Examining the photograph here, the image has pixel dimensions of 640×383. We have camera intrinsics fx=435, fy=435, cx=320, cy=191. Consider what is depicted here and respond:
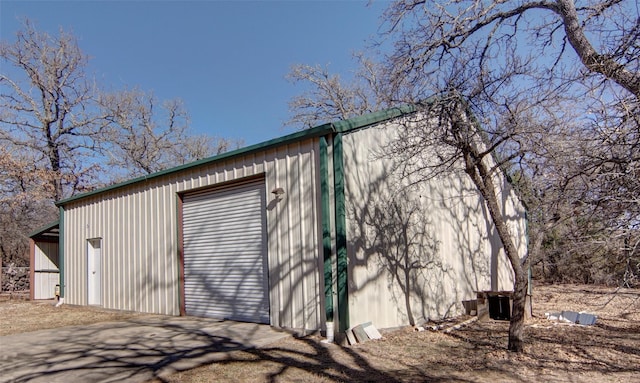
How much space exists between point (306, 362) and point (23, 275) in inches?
703

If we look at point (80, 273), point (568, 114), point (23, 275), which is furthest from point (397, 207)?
point (23, 275)

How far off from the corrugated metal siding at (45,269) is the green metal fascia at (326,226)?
41.9 feet

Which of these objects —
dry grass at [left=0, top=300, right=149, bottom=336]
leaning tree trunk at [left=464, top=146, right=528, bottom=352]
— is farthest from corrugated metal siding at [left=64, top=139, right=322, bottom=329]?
leaning tree trunk at [left=464, top=146, right=528, bottom=352]

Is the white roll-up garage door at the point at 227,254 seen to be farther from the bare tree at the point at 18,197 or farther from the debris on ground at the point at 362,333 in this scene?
the bare tree at the point at 18,197

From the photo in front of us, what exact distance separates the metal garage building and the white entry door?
4cm

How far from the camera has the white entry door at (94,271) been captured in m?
12.0

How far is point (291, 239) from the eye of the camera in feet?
23.8

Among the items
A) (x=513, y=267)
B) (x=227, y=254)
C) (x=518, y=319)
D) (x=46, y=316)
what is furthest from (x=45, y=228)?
(x=518, y=319)

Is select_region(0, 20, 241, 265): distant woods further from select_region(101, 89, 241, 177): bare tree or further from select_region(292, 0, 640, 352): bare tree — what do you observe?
select_region(292, 0, 640, 352): bare tree

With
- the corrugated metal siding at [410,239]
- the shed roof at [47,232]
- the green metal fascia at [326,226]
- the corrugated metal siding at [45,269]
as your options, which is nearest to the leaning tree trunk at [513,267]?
the corrugated metal siding at [410,239]

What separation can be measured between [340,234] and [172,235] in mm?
4698

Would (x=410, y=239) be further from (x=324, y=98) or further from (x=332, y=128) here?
(x=324, y=98)

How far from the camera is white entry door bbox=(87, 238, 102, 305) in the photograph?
12039 mm

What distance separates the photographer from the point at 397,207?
7.93 metres
